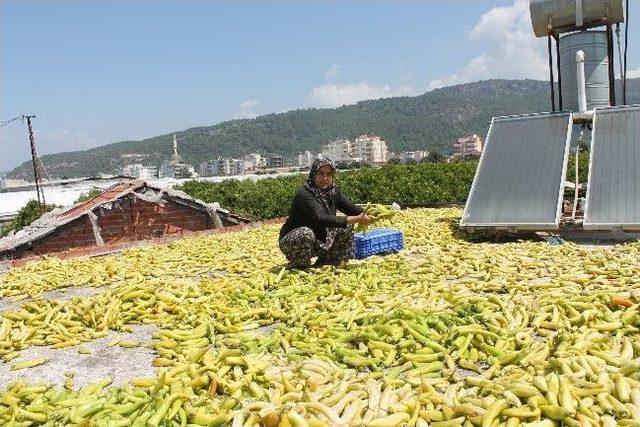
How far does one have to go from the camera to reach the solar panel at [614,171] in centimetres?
1081

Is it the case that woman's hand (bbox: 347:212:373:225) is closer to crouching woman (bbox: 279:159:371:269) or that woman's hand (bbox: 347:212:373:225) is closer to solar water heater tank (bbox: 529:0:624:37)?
crouching woman (bbox: 279:159:371:269)

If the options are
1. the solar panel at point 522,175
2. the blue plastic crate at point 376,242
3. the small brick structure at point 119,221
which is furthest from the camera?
the small brick structure at point 119,221

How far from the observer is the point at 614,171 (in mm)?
11633

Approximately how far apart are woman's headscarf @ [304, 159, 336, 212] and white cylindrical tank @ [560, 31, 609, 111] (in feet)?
31.6

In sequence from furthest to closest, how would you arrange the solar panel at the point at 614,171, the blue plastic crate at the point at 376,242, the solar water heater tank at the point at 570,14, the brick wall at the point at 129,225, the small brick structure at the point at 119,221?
1. the brick wall at the point at 129,225
2. the solar water heater tank at the point at 570,14
3. the small brick structure at the point at 119,221
4. the solar panel at the point at 614,171
5. the blue plastic crate at the point at 376,242

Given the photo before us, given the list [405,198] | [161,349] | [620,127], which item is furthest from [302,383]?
[405,198]

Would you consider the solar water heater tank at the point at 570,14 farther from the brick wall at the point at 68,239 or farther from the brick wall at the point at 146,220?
the brick wall at the point at 68,239

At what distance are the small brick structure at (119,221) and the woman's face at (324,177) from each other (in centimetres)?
888

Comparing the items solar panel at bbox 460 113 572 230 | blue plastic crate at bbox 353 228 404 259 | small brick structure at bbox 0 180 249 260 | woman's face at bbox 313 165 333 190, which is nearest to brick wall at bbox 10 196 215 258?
small brick structure at bbox 0 180 249 260

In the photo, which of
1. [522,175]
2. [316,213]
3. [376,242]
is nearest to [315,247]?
[316,213]

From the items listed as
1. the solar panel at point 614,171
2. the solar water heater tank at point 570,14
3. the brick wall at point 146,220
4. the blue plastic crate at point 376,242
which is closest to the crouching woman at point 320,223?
the blue plastic crate at point 376,242

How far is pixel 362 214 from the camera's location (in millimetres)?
8633

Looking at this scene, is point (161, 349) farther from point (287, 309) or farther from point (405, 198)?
point (405, 198)

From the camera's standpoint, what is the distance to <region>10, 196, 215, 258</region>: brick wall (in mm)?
14578
